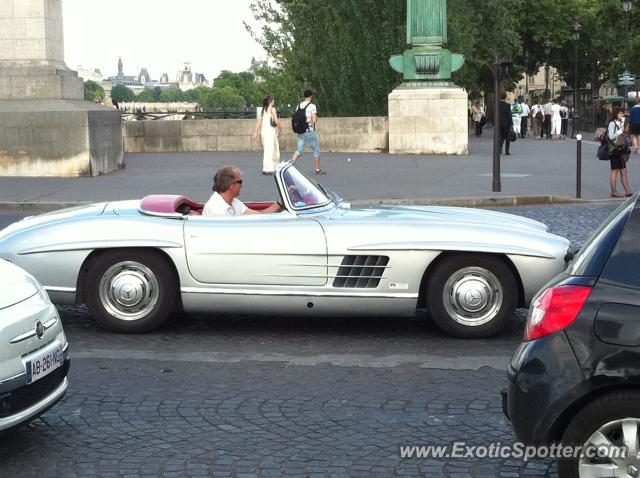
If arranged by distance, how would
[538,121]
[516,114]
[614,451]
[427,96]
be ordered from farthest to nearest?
[538,121], [516,114], [427,96], [614,451]

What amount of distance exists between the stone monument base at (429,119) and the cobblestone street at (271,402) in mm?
20860

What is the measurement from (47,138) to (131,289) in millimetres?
14280


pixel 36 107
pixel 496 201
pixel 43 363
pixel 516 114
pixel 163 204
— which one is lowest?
pixel 496 201

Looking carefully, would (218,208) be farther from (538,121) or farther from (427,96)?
(538,121)

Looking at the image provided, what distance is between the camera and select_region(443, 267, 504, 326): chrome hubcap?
23.7ft

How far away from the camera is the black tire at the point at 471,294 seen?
720 cm

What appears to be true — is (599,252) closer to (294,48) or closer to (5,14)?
(5,14)

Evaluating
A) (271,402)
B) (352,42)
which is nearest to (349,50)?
(352,42)

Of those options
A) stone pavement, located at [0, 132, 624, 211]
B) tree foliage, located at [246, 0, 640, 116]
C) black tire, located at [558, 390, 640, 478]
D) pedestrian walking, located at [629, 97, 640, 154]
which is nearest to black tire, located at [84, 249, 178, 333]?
black tire, located at [558, 390, 640, 478]

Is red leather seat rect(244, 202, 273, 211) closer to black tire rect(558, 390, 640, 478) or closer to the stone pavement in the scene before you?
black tire rect(558, 390, 640, 478)

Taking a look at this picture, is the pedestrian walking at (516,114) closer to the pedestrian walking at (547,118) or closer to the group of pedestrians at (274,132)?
the pedestrian walking at (547,118)

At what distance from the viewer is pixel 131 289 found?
7.47m

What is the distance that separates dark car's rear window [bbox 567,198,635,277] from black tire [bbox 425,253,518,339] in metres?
2.94

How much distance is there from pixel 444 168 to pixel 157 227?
16843mm
